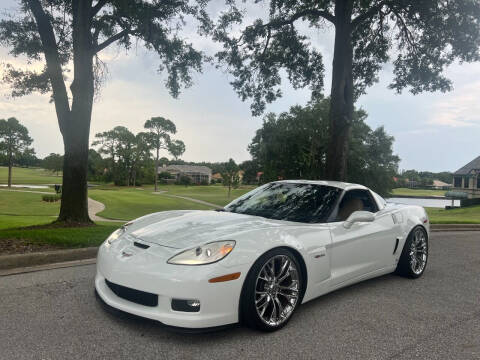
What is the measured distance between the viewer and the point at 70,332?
9.63 feet

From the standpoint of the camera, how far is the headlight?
2.86 m

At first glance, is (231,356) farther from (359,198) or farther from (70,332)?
(359,198)

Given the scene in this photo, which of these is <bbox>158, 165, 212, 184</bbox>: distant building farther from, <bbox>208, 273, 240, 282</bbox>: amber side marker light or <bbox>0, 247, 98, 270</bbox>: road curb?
<bbox>208, 273, 240, 282</bbox>: amber side marker light

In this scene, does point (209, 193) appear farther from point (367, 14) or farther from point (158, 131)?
point (367, 14)

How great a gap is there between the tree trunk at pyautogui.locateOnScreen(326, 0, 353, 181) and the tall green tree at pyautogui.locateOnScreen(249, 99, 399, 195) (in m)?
27.3

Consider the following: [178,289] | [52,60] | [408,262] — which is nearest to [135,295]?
[178,289]

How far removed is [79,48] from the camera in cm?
858

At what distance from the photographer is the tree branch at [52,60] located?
8.58 meters

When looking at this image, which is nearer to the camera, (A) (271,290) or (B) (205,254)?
(B) (205,254)

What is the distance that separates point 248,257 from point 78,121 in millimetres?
7213

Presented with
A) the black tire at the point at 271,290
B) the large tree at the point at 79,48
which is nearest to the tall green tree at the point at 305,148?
the large tree at the point at 79,48

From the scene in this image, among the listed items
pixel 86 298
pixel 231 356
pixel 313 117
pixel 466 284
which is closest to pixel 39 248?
pixel 86 298

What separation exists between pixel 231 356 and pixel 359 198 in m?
2.82

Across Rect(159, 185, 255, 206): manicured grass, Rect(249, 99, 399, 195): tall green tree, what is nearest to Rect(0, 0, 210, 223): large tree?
Rect(249, 99, 399, 195): tall green tree
